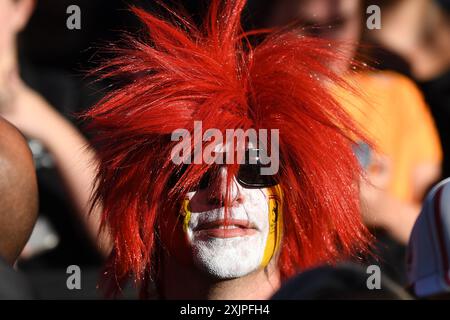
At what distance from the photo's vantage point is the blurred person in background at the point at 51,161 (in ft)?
6.88

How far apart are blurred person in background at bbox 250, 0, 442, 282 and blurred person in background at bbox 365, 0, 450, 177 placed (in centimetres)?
10

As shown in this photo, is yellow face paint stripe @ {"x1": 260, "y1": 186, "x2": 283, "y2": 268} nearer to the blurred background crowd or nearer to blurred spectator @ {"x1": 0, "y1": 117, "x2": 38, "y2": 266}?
the blurred background crowd

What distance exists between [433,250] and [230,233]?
0.35 meters

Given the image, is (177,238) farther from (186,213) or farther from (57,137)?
(57,137)

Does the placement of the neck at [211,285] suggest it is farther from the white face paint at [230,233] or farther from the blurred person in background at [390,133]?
the blurred person in background at [390,133]

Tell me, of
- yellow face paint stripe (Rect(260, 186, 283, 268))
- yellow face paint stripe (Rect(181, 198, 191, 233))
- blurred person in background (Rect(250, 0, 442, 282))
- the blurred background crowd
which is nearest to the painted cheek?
yellow face paint stripe (Rect(181, 198, 191, 233))

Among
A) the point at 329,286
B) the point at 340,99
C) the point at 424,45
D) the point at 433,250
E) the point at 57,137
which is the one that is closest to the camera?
the point at 329,286

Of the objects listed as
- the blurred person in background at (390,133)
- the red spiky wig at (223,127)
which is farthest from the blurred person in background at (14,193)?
the blurred person in background at (390,133)

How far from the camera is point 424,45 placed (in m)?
2.52

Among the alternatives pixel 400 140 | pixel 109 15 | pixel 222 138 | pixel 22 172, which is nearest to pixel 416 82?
pixel 400 140

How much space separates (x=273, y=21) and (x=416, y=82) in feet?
1.44

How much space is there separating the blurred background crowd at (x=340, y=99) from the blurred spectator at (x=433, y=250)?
1.00 ft

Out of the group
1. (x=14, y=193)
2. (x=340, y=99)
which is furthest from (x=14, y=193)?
(x=340, y=99)

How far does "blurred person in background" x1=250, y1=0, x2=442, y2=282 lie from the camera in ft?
6.92
